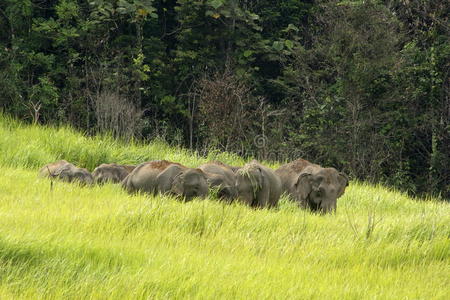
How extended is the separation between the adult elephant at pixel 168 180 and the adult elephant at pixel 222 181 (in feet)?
0.90

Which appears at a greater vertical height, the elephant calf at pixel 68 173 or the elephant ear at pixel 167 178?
the elephant ear at pixel 167 178

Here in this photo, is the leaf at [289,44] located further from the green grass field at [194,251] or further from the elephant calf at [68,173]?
the green grass field at [194,251]

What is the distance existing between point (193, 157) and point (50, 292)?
29.0ft

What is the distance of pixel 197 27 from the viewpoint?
946 inches

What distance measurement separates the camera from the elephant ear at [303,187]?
9852 mm

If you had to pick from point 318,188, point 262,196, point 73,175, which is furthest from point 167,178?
point 318,188

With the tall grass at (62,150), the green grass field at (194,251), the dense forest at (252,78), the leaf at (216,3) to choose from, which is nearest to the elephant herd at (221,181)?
the green grass field at (194,251)

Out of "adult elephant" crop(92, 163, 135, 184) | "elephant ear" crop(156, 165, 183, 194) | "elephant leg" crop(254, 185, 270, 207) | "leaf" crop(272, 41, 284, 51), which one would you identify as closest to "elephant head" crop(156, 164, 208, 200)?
"elephant ear" crop(156, 165, 183, 194)

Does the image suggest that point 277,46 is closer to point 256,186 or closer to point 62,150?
point 62,150

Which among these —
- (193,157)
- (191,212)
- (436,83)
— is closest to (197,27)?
(436,83)

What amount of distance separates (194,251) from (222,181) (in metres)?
3.21

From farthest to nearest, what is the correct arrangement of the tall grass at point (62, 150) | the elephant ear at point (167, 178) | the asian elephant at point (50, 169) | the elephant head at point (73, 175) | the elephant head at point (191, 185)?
the tall grass at point (62, 150), the asian elephant at point (50, 169), the elephant head at point (73, 175), the elephant ear at point (167, 178), the elephant head at point (191, 185)

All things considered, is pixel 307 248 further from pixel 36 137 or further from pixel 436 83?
pixel 436 83

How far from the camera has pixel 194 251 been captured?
A: 5.76 meters
